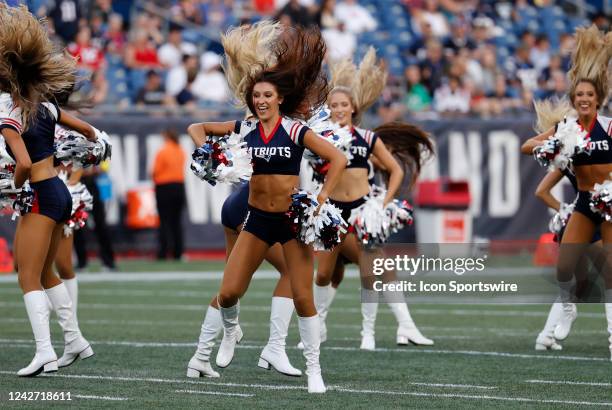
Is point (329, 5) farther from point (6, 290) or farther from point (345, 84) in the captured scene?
point (345, 84)

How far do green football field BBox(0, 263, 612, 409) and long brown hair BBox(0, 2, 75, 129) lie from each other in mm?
1654

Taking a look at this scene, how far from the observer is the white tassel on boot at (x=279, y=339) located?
7.39 metres

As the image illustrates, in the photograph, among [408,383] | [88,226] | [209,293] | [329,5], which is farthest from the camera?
[329,5]

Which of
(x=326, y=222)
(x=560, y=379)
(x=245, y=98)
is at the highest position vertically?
(x=245, y=98)

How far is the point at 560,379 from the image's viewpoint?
7.27 meters

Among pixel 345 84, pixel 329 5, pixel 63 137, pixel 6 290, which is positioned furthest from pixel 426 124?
pixel 63 137

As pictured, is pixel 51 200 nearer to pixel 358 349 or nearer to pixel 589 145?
pixel 358 349

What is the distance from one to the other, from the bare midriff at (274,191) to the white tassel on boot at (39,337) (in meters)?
1.39

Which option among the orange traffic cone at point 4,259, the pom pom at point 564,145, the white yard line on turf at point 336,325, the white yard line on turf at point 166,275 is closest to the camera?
the pom pom at point 564,145

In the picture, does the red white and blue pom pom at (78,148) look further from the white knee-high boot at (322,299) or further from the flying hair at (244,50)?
the white knee-high boot at (322,299)

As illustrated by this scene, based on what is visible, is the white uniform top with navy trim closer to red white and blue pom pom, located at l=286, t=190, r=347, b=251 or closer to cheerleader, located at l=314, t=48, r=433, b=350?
red white and blue pom pom, located at l=286, t=190, r=347, b=251

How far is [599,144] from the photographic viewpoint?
817cm

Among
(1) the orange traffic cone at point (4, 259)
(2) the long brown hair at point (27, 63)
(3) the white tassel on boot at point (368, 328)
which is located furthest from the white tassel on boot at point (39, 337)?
(1) the orange traffic cone at point (4, 259)

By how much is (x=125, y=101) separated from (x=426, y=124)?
14.1 ft
